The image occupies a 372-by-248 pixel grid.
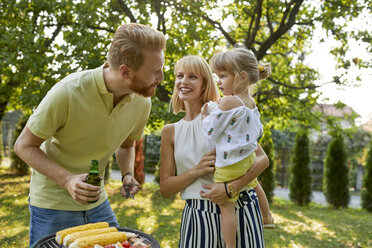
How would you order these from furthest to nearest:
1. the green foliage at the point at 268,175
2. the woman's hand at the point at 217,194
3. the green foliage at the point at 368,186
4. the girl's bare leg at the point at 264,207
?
the green foliage at the point at 368,186 → the green foliage at the point at 268,175 → the girl's bare leg at the point at 264,207 → the woman's hand at the point at 217,194

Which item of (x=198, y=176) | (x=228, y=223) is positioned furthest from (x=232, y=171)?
(x=228, y=223)

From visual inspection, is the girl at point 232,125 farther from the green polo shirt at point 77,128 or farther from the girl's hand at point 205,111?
the green polo shirt at point 77,128

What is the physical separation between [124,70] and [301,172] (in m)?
10.9

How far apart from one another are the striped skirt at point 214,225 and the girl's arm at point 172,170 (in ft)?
0.50

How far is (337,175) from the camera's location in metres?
11.8

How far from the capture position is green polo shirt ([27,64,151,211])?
2.00m

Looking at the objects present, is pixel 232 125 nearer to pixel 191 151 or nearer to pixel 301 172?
pixel 191 151

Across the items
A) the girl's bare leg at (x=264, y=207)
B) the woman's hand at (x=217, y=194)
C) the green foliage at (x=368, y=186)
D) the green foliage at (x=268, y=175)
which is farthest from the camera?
the green foliage at (x=368, y=186)

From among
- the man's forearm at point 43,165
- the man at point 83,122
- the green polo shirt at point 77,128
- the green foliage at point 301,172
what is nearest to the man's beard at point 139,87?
the man at point 83,122

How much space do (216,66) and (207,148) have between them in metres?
0.56

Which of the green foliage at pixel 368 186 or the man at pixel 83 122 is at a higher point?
the man at pixel 83 122

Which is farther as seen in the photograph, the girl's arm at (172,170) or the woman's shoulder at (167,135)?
the woman's shoulder at (167,135)

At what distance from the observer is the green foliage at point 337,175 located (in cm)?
1174

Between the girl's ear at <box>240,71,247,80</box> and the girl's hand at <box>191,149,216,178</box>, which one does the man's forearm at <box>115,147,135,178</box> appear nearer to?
the girl's hand at <box>191,149,216,178</box>
